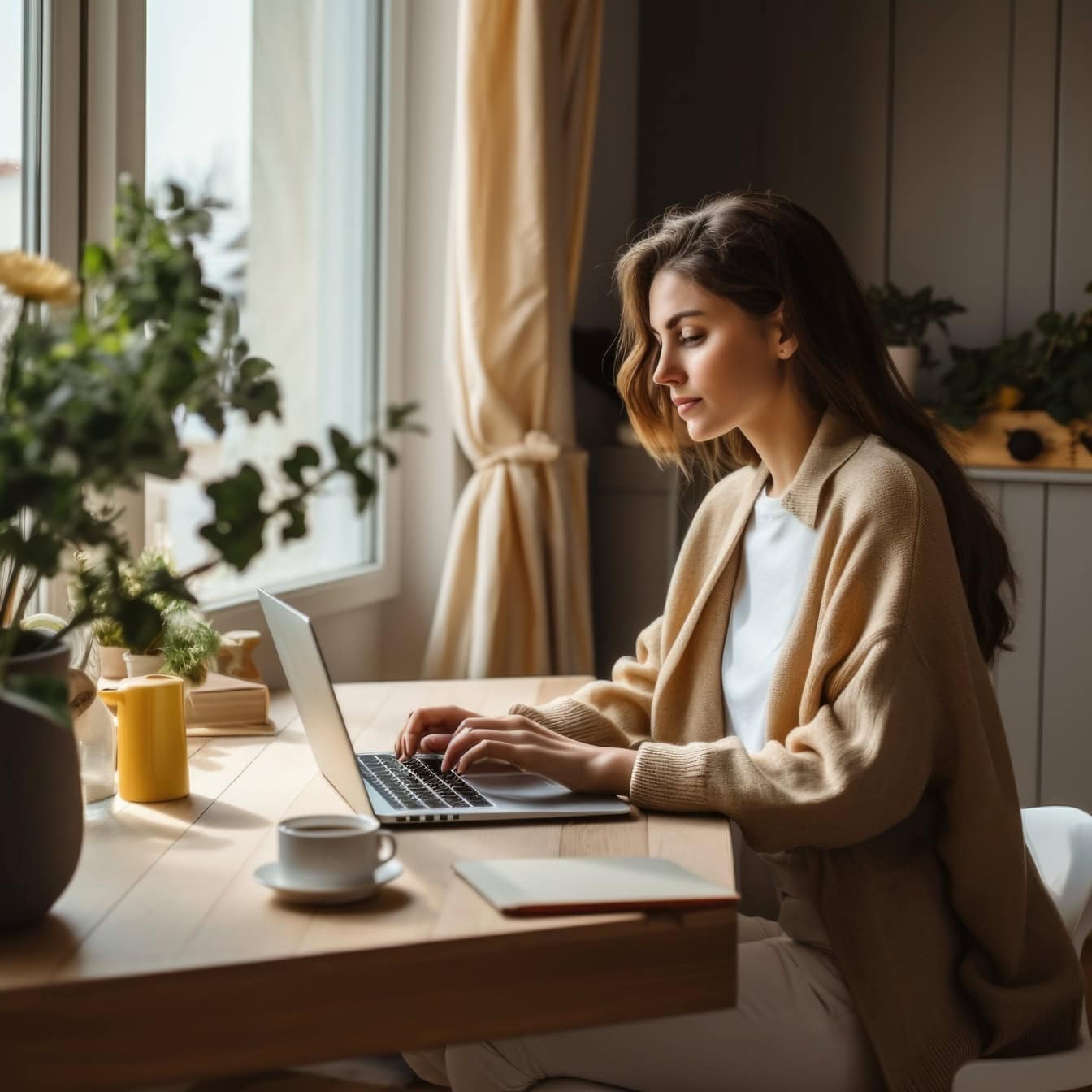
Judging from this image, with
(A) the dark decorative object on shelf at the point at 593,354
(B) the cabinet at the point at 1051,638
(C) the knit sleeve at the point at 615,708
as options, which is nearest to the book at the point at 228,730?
(C) the knit sleeve at the point at 615,708

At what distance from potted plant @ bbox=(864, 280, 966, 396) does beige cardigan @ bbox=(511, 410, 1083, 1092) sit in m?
1.96

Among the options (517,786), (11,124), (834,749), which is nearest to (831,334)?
(834,749)

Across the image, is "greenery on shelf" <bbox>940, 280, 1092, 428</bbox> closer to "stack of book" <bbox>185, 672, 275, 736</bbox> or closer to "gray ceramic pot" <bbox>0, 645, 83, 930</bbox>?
"stack of book" <bbox>185, 672, 275, 736</bbox>

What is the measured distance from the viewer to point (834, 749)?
4.22 ft

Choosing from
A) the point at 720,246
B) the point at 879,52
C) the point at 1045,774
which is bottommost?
the point at 1045,774

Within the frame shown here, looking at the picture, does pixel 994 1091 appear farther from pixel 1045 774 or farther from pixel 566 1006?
pixel 1045 774

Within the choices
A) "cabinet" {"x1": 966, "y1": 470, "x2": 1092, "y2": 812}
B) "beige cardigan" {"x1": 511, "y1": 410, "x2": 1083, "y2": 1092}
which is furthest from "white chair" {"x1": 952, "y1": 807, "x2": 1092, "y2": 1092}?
"cabinet" {"x1": 966, "y1": 470, "x2": 1092, "y2": 812}

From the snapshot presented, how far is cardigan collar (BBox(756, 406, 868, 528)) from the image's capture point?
150cm

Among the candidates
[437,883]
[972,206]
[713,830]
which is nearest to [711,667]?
[713,830]

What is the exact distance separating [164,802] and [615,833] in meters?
0.47

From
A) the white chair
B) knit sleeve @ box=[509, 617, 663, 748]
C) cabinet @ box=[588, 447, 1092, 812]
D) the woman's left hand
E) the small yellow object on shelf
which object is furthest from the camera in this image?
cabinet @ box=[588, 447, 1092, 812]

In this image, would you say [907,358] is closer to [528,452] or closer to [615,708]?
[528,452]

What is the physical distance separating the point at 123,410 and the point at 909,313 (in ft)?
9.02

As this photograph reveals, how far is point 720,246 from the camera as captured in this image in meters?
1.56
